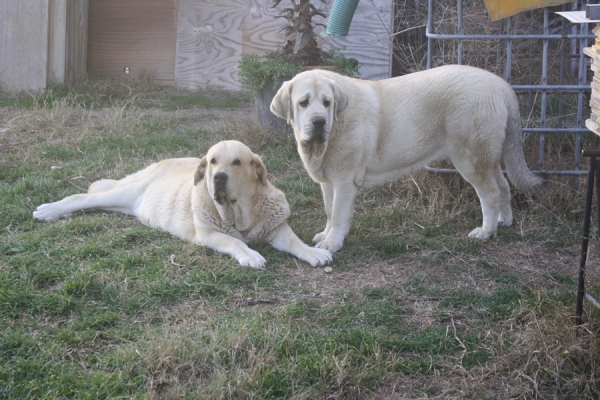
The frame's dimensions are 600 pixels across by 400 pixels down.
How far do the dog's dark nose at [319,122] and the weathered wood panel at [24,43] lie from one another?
6263mm

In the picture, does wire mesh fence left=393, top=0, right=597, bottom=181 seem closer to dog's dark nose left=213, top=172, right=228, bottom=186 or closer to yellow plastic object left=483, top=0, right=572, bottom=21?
yellow plastic object left=483, top=0, right=572, bottom=21

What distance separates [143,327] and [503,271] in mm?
2364

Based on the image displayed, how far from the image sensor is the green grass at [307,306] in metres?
3.03

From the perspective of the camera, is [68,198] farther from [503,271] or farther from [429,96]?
[503,271]

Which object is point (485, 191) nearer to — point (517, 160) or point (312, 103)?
point (517, 160)

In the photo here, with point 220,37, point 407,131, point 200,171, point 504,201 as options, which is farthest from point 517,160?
point 220,37

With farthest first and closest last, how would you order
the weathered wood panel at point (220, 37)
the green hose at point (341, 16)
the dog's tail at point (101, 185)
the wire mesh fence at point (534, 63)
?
1. the weathered wood panel at point (220, 37)
2. the green hose at point (341, 16)
3. the dog's tail at point (101, 185)
4. the wire mesh fence at point (534, 63)

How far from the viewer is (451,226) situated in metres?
5.36

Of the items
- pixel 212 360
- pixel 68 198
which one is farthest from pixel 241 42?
pixel 212 360

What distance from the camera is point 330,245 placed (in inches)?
191

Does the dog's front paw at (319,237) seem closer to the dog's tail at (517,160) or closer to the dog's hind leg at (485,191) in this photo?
the dog's hind leg at (485,191)

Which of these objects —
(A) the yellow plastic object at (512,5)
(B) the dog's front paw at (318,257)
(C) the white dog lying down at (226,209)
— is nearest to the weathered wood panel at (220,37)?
(A) the yellow plastic object at (512,5)

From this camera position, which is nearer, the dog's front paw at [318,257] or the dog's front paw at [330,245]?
the dog's front paw at [318,257]

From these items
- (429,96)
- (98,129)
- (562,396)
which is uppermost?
(429,96)
